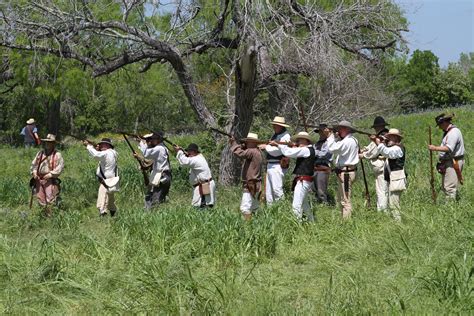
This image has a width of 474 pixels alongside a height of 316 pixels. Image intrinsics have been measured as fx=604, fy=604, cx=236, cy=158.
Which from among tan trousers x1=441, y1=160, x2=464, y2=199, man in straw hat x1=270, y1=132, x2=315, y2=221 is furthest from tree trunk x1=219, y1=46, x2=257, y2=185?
tan trousers x1=441, y1=160, x2=464, y2=199

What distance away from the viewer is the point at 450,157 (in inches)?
386

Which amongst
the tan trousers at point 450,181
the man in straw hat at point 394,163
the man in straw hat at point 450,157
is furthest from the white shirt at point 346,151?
the tan trousers at point 450,181

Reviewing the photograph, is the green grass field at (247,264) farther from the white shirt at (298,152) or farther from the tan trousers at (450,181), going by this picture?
the white shirt at (298,152)

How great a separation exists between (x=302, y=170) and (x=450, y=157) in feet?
8.36

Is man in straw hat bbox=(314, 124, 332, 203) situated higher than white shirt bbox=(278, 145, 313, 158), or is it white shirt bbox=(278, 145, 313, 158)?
white shirt bbox=(278, 145, 313, 158)

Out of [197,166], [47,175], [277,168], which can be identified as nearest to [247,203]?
[277,168]

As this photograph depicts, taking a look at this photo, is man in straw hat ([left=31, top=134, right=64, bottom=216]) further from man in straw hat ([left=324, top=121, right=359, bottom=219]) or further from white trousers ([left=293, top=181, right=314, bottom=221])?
man in straw hat ([left=324, top=121, right=359, bottom=219])

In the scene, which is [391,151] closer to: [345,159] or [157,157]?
[345,159]

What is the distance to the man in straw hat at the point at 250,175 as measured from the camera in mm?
9867

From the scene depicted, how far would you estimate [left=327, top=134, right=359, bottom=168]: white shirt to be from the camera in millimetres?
9383

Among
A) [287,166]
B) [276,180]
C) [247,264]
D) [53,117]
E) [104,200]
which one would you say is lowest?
[247,264]

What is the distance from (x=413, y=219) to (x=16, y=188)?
8.45 metres

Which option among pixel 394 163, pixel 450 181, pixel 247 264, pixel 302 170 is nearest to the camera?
pixel 247 264

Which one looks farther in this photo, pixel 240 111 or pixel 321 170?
pixel 240 111
